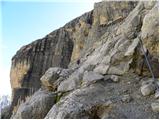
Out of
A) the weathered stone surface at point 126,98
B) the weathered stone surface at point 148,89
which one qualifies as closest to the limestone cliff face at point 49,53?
the weathered stone surface at point 148,89

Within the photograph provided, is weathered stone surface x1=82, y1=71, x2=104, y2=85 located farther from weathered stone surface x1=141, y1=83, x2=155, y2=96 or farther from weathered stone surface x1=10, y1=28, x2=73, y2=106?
weathered stone surface x1=10, y1=28, x2=73, y2=106

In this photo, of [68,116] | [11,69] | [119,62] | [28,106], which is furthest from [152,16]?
[11,69]

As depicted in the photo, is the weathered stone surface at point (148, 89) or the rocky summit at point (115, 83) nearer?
the rocky summit at point (115, 83)

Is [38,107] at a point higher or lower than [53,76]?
lower

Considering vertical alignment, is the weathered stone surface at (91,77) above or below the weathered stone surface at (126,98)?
above

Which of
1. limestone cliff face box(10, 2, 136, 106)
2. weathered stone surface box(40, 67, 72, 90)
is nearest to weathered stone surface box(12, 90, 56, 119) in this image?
weathered stone surface box(40, 67, 72, 90)

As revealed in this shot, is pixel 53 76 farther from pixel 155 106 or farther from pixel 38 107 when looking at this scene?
pixel 155 106

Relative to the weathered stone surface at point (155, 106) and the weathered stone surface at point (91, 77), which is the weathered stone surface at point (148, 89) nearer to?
the weathered stone surface at point (155, 106)

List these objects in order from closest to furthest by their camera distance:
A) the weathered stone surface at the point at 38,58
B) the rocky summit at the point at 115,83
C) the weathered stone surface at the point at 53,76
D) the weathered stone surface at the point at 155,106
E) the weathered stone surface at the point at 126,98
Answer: the weathered stone surface at the point at 155,106, the rocky summit at the point at 115,83, the weathered stone surface at the point at 126,98, the weathered stone surface at the point at 53,76, the weathered stone surface at the point at 38,58

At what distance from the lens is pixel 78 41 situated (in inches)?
1517

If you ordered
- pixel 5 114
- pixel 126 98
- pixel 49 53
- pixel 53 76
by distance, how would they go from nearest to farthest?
pixel 126 98
pixel 53 76
pixel 5 114
pixel 49 53

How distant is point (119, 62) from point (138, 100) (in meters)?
2.50

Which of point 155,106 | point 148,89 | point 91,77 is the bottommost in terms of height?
point 155,106

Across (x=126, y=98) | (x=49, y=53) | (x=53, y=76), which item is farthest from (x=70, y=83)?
(x=49, y=53)
